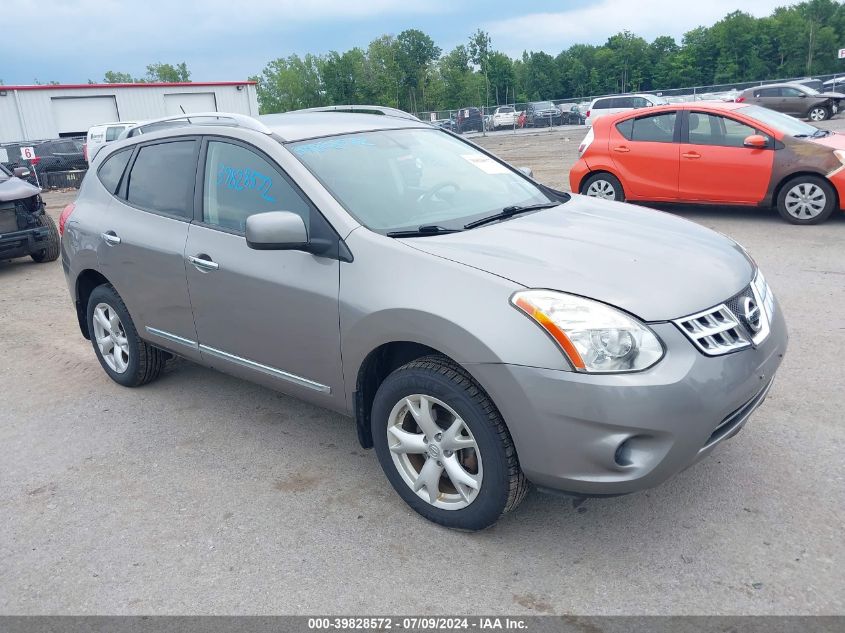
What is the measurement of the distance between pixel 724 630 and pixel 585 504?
92 cm

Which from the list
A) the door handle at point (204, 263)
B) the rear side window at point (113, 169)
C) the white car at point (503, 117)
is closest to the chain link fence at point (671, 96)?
the white car at point (503, 117)

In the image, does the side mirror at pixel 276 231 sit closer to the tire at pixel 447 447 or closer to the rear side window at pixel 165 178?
the tire at pixel 447 447

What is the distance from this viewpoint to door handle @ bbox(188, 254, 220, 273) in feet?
12.5

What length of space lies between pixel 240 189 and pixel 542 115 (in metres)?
40.9

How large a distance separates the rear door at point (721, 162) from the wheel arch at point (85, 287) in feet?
24.2

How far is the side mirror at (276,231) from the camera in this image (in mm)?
3205

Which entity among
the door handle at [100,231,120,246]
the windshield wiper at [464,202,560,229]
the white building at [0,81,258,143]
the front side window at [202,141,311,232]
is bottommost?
the door handle at [100,231,120,246]

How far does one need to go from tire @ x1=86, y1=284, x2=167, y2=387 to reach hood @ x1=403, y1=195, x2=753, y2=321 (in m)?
2.47

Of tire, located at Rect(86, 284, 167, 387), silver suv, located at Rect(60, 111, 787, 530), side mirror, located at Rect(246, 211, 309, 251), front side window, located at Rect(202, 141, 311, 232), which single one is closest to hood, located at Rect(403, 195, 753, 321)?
silver suv, located at Rect(60, 111, 787, 530)

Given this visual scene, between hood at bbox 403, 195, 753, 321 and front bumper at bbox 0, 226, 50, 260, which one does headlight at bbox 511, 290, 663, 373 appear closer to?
hood at bbox 403, 195, 753, 321

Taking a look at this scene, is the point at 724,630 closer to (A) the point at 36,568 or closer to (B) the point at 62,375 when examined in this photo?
(A) the point at 36,568

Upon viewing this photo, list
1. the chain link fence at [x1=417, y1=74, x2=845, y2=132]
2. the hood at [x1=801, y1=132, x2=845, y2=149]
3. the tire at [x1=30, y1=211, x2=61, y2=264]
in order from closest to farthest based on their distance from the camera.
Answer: the hood at [x1=801, y1=132, x2=845, y2=149]
the tire at [x1=30, y1=211, x2=61, y2=264]
the chain link fence at [x1=417, y1=74, x2=845, y2=132]

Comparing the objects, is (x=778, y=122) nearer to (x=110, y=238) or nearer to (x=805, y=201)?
(x=805, y=201)

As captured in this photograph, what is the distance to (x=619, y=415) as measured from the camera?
2568 mm
